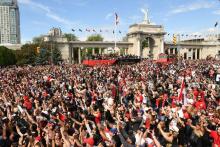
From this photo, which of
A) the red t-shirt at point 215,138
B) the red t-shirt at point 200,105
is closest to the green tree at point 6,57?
the red t-shirt at point 200,105

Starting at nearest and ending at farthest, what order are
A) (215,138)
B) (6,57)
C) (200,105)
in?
(215,138) → (200,105) → (6,57)

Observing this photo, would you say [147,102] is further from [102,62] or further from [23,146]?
[102,62]

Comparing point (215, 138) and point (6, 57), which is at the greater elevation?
point (6, 57)

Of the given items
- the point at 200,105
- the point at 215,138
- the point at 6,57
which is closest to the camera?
the point at 215,138

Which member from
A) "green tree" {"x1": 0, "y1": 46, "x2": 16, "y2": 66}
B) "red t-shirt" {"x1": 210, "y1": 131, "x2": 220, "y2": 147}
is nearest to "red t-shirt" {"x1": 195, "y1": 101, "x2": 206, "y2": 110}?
"red t-shirt" {"x1": 210, "y1": 131, "x2": 220, "y2": 147}

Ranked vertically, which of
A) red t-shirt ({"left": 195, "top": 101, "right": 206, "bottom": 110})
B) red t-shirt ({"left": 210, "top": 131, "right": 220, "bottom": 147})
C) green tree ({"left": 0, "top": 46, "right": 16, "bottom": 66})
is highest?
green tree ({"left": 0, "top": 46, "right": 16, "bottom": 66})

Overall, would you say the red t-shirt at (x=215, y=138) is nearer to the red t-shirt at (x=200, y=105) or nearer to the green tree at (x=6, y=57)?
the red t-shirt at (x=200, y=105)

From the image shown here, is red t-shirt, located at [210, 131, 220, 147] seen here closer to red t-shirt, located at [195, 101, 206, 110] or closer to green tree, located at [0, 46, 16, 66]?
red t-shirt, located at [195, 101, 206, 110]

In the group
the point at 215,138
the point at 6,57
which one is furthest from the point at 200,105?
the point at 6,57

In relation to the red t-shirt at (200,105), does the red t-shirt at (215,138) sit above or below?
below

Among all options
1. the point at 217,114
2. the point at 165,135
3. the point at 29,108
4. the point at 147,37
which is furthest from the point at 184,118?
the point at 147,37

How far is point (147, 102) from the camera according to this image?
1633 cm

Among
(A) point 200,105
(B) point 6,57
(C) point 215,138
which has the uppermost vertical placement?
(B) point 6,57

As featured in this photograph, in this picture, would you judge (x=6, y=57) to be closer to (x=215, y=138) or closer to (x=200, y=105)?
(x=200, y=105)
